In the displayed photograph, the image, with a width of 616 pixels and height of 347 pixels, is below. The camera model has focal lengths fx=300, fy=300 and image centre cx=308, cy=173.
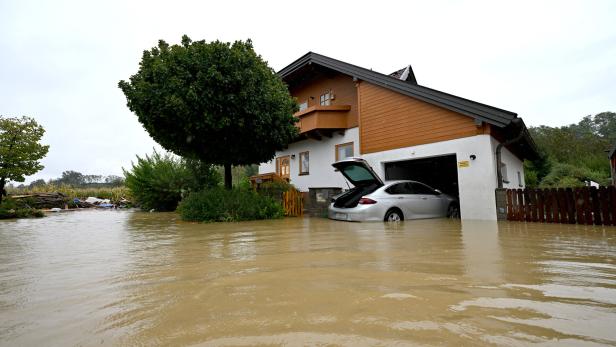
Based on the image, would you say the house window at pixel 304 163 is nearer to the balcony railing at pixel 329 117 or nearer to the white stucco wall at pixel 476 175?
the balcony railing at pixel 329 117

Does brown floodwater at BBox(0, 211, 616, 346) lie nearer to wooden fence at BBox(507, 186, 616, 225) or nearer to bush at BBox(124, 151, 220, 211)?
wooden fence at BBox(507, 186, 616, 225)

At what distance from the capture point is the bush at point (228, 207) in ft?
33.3

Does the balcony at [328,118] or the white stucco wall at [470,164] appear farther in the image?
the balcony at [328,118]

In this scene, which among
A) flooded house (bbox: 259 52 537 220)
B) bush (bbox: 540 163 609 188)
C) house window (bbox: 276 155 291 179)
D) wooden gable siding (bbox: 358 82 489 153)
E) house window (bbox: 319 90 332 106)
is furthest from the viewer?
bush (bbox: 540 163 609 188)

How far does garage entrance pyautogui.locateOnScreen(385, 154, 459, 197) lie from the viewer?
43.0ft

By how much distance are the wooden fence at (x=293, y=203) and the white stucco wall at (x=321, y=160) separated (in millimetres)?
2479

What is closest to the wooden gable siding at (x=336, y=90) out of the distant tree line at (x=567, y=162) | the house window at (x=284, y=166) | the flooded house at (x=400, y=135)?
the flooded house at (x=400, y=135)

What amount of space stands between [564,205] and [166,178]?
1750 cm

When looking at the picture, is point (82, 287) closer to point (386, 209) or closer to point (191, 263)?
point (191, 263)

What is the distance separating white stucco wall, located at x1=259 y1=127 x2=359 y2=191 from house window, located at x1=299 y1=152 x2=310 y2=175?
22 cm

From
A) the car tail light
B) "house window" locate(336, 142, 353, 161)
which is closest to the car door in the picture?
the car tail light

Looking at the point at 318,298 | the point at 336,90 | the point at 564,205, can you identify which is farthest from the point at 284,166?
the point at 318,298

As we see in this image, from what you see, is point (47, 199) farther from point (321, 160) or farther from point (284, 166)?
point (321, 160)

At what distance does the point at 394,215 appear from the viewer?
27.9ft
